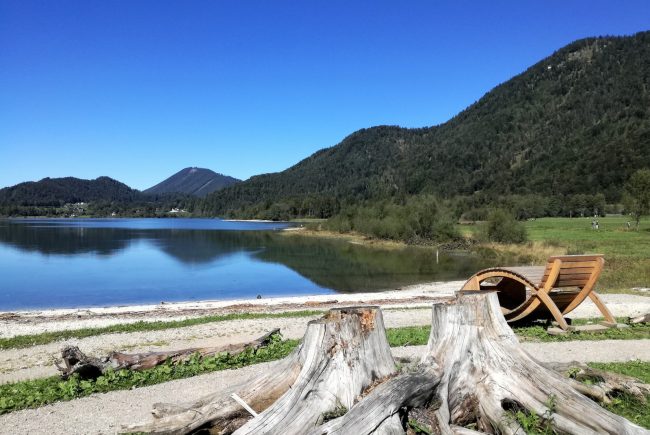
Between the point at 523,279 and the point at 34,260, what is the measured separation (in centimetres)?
5689

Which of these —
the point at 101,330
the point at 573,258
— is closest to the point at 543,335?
the point at 573,258

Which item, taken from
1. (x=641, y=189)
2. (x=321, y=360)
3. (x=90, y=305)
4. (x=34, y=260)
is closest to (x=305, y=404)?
→ (x=321, y=360)

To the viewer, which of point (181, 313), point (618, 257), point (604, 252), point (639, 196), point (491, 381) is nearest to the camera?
point (491, 381)

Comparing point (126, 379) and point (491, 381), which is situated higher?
point (491, 381)

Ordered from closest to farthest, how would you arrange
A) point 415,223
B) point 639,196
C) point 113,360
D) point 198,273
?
1. point 113,360
2. point 198,273
3. point 639,196
4. point 415,223

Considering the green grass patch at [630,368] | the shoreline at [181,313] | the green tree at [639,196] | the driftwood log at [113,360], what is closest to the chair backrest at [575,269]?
the green grass patch at [630,368]

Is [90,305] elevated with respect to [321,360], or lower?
lower

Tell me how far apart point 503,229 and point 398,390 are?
59803mm

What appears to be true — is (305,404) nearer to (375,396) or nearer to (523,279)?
(375,396)

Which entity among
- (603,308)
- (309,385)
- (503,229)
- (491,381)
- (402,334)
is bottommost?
(402,334)

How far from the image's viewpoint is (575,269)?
11445 mm

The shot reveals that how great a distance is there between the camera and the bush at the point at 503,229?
59.2m

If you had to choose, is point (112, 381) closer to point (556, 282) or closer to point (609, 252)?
point (556, 282)

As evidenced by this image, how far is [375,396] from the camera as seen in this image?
4688 millimetres
